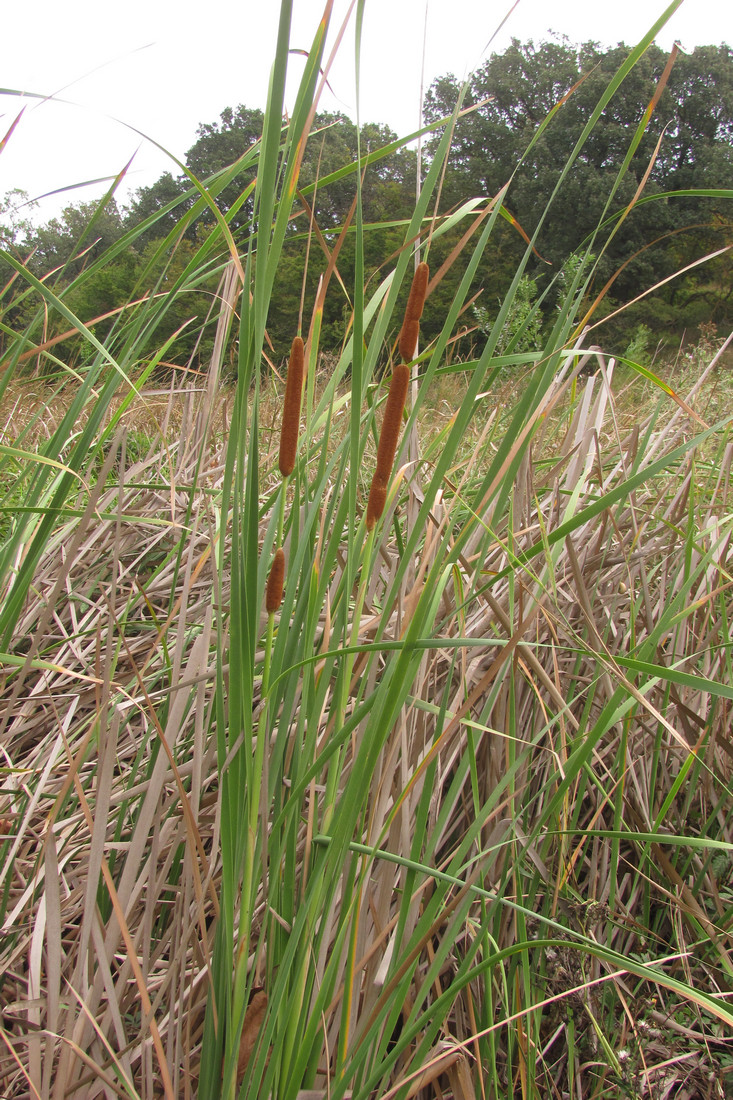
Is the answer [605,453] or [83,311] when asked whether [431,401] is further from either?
[83,311]

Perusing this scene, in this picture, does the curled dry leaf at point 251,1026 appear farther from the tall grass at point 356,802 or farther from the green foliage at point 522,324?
the green foliage at point 522,324

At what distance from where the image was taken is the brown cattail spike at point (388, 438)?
51 cm

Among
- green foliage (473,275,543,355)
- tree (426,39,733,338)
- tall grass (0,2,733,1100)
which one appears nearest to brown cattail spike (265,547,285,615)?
tall grass (0,2,733,1100)

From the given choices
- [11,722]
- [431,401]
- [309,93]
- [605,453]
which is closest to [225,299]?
[309,93]

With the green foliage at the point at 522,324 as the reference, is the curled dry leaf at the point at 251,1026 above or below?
below

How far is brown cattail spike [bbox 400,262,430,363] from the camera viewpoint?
0.52 metres

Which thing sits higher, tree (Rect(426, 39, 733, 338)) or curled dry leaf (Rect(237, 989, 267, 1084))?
tree (Rect(426, 39, 733, 338))

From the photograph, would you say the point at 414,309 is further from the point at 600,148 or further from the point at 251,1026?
the point at 600,148

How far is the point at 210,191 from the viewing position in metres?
0.67

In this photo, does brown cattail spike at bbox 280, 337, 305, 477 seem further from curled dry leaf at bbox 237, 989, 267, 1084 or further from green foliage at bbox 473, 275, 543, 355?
curled dry leaf at bbox 237, 989, 267, 1084

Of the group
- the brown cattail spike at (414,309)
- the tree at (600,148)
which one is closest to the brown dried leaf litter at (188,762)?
the brown cattail spike at (414,309)

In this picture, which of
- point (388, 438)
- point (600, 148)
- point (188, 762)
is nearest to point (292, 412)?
point (388, 438)

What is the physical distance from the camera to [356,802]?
527 millimetres

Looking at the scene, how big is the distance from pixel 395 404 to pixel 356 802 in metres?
0.32
